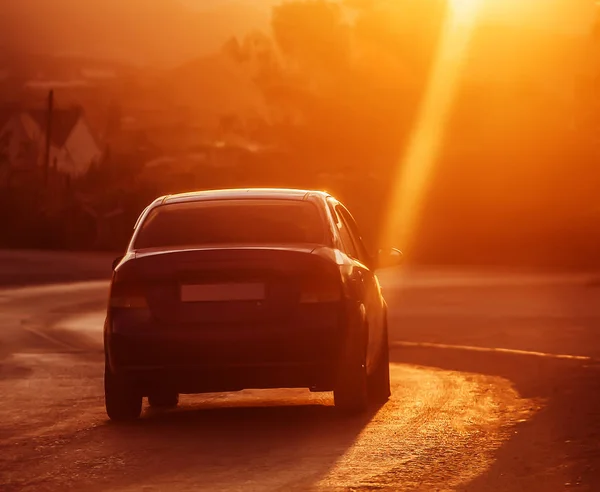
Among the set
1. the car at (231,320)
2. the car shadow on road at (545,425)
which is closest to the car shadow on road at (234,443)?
the car at (231,320)

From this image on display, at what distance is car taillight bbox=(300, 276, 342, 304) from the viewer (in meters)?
10.2

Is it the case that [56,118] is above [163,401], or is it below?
below

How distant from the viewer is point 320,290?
10.2 metres

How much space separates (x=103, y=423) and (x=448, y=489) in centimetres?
406

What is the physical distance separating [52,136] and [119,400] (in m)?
136

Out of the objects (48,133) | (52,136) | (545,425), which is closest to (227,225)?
(545,425)

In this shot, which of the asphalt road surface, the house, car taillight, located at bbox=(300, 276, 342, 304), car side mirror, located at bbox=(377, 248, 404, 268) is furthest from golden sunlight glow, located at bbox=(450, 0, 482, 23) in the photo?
the house

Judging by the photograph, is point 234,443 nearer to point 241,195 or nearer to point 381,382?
point 241,195

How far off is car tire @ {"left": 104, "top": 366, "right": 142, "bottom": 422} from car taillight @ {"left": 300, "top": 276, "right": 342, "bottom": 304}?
54.3 inches

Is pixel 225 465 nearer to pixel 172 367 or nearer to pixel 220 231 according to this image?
pixel 172 367

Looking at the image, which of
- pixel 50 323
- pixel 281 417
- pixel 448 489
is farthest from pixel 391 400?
Result: pixel 50 323

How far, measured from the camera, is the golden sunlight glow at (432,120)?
69938 mm

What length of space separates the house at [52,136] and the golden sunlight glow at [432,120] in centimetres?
7574

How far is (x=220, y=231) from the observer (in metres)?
10.9
